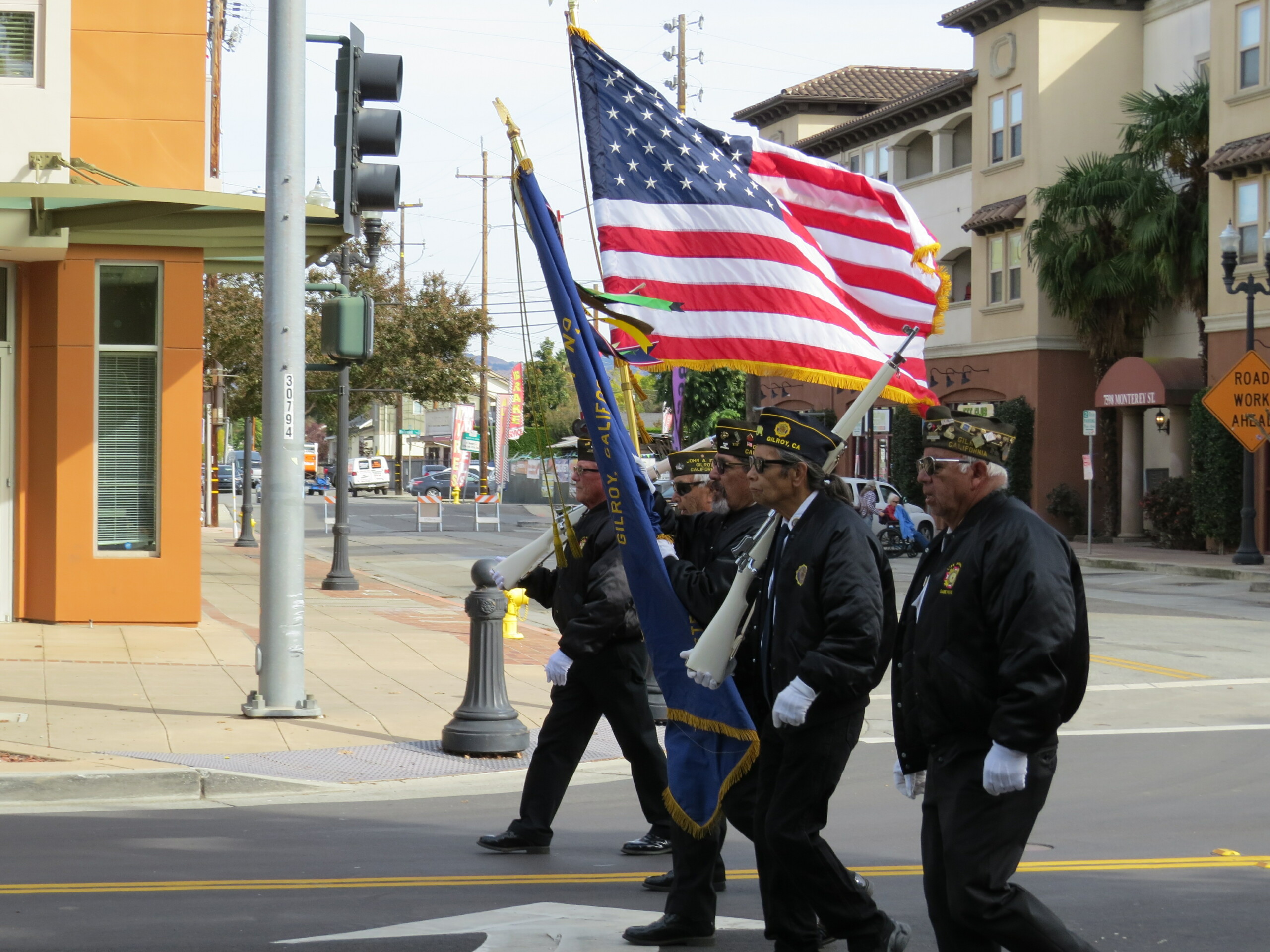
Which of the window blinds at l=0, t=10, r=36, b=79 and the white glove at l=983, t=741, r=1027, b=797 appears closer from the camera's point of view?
the white glove at l=983, t=741, r=1027, b=797

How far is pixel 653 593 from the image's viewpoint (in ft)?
19.8

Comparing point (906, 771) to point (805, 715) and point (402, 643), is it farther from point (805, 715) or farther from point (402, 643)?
point (402, 643)

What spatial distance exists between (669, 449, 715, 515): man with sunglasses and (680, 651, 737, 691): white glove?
1.50 meters

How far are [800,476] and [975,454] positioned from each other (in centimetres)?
86

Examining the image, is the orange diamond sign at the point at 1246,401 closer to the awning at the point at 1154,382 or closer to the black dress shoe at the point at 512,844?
the awning at the point at 1154,382

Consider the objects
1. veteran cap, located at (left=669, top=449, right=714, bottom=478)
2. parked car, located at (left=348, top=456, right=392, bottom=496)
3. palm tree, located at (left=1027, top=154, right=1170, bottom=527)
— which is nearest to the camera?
veteran cap, located at (left=669, top=449, right=714, bottom=478)

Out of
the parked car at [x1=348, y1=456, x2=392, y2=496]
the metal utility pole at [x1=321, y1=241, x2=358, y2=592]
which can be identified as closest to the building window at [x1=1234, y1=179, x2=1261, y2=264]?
the metal utility pole at [x1=321, y1=241, x2=358, y2=592]

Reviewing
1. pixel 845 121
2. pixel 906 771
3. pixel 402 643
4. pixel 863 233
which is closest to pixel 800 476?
Answer: pixel 906 771

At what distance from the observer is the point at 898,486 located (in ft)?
141

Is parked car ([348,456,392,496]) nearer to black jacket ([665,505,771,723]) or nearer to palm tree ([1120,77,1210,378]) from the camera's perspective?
palm tree ([1120,77,1210,378])

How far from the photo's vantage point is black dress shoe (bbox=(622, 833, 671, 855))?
23.8 feet

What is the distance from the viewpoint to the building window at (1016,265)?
37.7 meters

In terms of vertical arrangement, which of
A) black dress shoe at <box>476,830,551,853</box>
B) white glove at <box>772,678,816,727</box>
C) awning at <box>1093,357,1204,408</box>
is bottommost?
black dress shoe at <box>476,830,551,853</box>

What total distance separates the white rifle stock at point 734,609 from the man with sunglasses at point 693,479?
142cm
